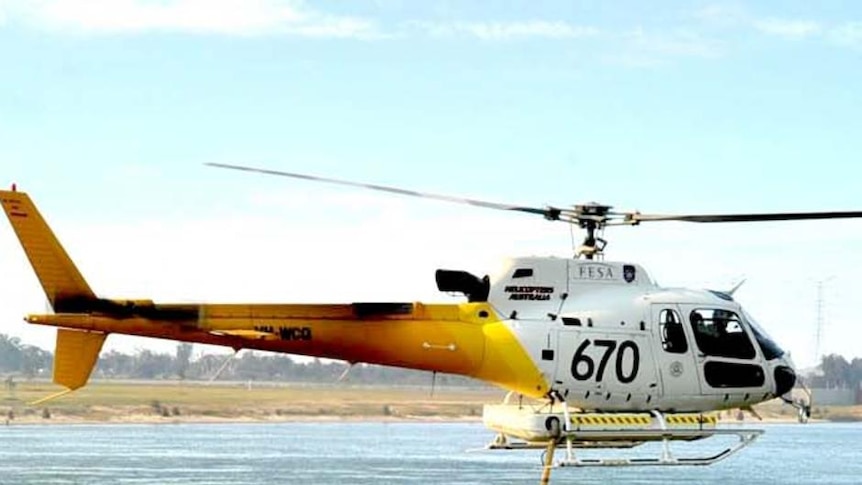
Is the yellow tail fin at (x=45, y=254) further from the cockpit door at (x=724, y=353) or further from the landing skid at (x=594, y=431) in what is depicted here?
the cockpit door at (x=724, y=353)

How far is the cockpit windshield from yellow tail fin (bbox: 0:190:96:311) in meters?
7.31

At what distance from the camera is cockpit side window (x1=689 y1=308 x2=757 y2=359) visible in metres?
16.4

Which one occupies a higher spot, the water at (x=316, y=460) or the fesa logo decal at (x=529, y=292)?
the fesa logo decal at (x=529, y=292)

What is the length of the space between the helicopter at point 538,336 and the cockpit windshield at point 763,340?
3 cm

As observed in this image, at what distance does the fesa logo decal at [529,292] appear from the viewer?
53.2 feet

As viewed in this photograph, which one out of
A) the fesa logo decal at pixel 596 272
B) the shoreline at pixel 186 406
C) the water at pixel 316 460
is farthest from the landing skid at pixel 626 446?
the shoreline at pixel 186 406

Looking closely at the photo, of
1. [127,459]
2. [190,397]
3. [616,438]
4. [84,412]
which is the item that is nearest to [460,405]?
[190,397]

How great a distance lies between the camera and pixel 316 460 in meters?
69.4

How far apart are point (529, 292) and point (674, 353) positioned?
1.74 metres

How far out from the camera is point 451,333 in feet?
53.0

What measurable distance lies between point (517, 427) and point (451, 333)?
49.3 inches

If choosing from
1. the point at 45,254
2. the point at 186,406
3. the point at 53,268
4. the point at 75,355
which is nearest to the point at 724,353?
the point at 75,355

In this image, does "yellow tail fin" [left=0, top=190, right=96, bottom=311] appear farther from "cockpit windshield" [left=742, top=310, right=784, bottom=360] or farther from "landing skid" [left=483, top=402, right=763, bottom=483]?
"cockpit windshield" [left=742, top=310, right=784, bottom=360]

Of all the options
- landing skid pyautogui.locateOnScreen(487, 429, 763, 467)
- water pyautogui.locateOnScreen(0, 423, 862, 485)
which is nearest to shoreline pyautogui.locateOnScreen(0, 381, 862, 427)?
water pyautogui.locateOnScreen(0, 423, 862, 485)
